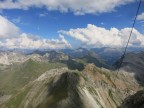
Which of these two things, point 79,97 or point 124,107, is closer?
point 124,107

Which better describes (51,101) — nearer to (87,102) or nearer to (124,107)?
(87,102)

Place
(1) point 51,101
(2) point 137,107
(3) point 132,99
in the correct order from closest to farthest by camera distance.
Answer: (2) point 137,107, (3) point 132,99, (1) point 51,101

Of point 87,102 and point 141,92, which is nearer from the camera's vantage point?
point 141,92

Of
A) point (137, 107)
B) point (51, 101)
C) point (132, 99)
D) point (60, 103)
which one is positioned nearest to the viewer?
point (137, 107)

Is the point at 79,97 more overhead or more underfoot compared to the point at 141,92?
more underfoot

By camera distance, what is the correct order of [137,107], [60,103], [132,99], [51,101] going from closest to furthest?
[137,107], [132,99], [60,103], [51,101]

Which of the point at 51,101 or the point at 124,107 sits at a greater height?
the point at 124,107

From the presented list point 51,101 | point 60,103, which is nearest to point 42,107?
point 51,101

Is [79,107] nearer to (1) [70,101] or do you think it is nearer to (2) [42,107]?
(1) [70,101]

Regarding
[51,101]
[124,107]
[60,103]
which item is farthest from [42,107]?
[124,107]
